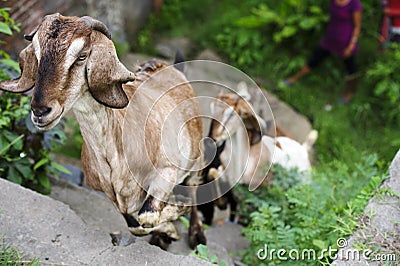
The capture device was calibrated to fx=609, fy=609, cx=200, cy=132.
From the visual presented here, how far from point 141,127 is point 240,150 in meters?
1.58

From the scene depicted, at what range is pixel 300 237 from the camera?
Answer: 4203mm

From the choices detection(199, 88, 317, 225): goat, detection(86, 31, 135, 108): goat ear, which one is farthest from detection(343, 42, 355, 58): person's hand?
detection(86, 31, 135, 108): goat ear

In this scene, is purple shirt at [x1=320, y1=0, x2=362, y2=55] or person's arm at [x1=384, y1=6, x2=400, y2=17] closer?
purple shirt at [x1=320, y1=0, x2=362, y2=55]

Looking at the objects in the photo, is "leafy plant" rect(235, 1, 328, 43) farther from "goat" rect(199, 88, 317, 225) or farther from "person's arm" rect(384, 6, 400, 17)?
"goat" rect(199, 88, 317, 225)

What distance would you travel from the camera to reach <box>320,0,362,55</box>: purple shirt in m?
7.20

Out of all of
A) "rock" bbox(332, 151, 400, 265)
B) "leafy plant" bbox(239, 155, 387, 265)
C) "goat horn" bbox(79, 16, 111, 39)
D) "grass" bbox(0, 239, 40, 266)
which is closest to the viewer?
"goat horn" bbox(79, 16, 111, 39)

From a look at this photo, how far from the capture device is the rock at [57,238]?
3529 millimetres

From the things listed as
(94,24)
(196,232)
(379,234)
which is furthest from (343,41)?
(94,24)

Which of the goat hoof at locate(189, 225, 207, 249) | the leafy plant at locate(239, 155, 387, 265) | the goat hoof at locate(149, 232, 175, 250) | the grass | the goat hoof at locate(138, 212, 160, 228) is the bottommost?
the goat hoof at locate(189, 225, 207, 249)

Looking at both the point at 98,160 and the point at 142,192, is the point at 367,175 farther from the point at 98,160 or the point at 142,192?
the point at 98,160

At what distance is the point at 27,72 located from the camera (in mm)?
3055

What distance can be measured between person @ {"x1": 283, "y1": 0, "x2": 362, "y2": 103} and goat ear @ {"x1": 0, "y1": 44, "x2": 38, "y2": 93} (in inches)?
195

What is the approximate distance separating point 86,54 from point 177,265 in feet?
4.60

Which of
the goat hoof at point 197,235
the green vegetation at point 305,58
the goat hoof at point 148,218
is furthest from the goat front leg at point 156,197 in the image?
the green vegetation at point 305,58
